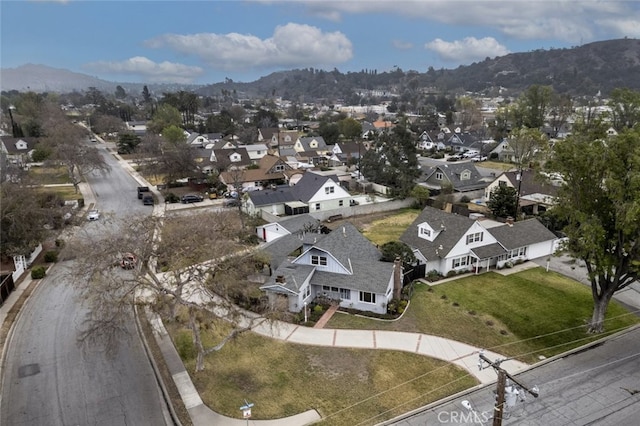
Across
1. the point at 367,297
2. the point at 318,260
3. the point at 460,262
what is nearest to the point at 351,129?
the point at 460,262

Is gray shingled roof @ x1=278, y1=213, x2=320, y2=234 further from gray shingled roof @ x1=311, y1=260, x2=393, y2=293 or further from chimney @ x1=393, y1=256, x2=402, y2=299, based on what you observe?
chimney @ x1=393, y1=256, x2=402, y2=299

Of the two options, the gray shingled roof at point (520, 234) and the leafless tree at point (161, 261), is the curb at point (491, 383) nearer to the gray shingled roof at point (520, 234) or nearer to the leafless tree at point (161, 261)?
the leafless tree at point (161, 261)

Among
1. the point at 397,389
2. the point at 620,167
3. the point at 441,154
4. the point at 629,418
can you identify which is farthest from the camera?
the point at 441,154

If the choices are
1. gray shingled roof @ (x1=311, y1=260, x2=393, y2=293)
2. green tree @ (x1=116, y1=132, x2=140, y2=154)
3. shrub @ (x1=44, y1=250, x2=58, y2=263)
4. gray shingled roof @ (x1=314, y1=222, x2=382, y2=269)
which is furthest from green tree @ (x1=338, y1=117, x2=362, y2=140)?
gray shingled roof @ (x1=311, y1=260, x2=393, y2=293)

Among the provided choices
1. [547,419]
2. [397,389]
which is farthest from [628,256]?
[397,389]

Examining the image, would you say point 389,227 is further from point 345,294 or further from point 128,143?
point 128,143


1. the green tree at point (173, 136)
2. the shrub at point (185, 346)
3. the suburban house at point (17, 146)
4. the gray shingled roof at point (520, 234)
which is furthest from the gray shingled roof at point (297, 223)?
the suburban house at point (17, 146)

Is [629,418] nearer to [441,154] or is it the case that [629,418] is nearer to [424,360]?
[424,360]
